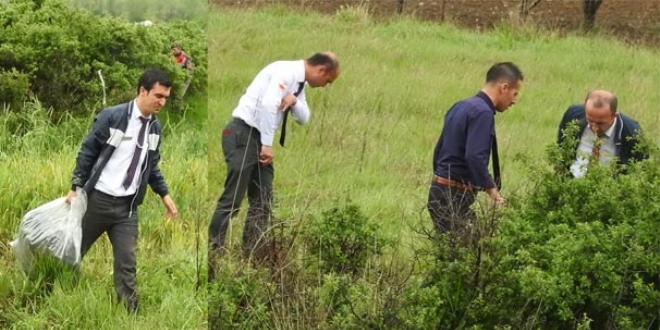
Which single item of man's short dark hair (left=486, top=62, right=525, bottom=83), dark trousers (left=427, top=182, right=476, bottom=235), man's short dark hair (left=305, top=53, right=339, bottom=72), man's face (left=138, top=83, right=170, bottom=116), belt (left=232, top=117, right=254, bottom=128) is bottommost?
dark trousers (left=427, top=182, right=476, bottom=235)

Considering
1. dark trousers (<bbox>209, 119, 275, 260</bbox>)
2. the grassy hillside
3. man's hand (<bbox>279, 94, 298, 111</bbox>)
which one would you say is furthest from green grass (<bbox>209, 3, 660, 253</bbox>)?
man's hand (<bbox>279, 94, 298, 111</bbox>)

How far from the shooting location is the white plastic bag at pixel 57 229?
548 centimetres

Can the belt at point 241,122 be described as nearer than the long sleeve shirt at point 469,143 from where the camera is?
No

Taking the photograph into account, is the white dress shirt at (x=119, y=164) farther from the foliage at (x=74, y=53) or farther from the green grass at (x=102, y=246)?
the foliage at (x=74, y=53)

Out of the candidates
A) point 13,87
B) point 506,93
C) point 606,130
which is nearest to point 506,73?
point 506,93

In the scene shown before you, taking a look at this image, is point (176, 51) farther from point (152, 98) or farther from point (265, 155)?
point (152, 98)

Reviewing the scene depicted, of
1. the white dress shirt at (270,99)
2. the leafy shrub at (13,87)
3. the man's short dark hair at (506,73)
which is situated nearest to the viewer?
the man's short dark hair at (506,73)

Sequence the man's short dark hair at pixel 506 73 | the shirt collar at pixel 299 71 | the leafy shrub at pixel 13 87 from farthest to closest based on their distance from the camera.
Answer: the leafy shrub at pixel 13 87 < the shirt collar at pixel 299 71 < the man's short dark hair at pixel 506 73

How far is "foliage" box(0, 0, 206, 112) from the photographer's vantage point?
8.66m

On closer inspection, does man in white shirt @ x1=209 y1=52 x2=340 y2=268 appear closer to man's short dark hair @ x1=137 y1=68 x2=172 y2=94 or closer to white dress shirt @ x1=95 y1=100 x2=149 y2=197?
white dress shirt @ x1=95 y1=100 x2=149 y2=197

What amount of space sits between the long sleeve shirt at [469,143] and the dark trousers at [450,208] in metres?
0.08

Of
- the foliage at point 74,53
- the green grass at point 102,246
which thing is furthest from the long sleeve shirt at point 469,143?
the foliage at point 74,53

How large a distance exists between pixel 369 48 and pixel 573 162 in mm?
6001

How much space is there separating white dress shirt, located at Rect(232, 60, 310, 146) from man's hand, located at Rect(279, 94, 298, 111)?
0.02 metres
